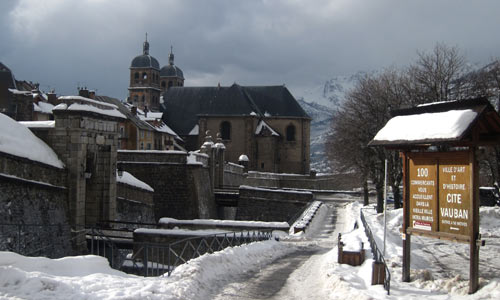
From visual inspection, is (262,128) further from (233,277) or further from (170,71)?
(233,277)

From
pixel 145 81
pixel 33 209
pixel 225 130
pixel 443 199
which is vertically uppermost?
pixel 145 81

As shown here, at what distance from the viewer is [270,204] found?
39844 mm

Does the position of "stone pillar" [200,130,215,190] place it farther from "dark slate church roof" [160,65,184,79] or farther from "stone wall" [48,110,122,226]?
"dark slate church roof" [160,65,184,79]

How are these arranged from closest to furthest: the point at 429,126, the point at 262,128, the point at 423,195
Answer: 1. the point at 429,126
2. the point at 423,195
3. the point at 262,128

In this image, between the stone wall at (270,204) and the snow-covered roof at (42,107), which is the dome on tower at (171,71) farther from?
the stone wall at (270,204)

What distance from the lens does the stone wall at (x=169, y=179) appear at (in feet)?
121

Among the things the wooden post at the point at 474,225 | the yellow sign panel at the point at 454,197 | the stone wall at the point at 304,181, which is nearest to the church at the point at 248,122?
the stone wall at the point at 304,181

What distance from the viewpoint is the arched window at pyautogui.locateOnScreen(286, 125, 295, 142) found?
7331 centimetres

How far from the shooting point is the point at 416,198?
11422 millimetres

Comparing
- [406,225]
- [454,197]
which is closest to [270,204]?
[406,225]

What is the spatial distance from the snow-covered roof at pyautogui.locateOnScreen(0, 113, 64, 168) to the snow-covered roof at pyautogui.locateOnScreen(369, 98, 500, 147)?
12.7 meters

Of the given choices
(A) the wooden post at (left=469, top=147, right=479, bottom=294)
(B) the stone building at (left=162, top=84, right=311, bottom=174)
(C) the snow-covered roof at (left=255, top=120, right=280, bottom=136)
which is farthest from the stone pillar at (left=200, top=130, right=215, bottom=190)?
(A) the wooden post at (left=469, top=147, right=479, bottom=294)

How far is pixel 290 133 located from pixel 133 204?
154 ft

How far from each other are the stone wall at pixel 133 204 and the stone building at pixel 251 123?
128ft
